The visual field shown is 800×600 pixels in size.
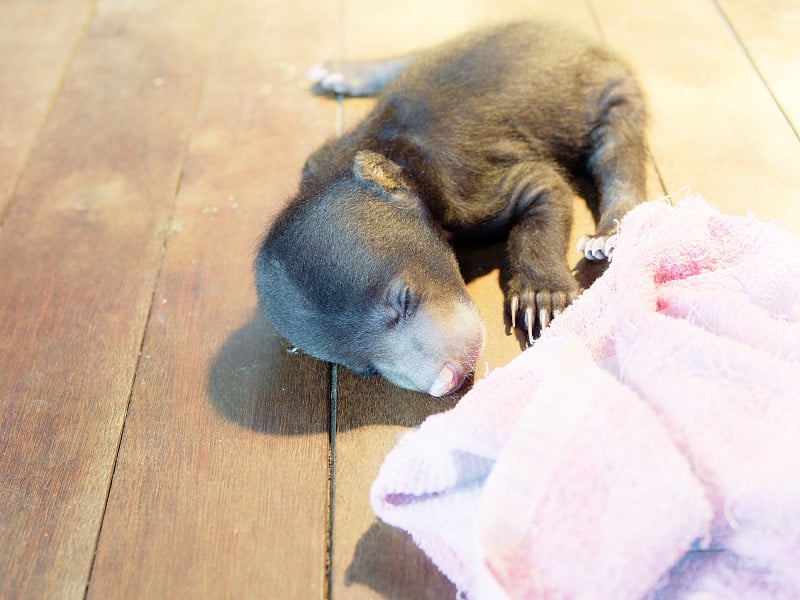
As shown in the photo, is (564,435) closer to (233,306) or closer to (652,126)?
(233,306)

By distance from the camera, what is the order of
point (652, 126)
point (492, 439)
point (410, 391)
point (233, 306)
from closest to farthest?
point (492, 439) < point (410, 391) < point (233, 306) < point (652, 126)

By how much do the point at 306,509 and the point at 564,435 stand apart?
2.30ft

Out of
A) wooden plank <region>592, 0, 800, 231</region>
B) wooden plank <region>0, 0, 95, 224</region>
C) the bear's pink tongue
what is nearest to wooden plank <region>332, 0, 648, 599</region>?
the bear's pink tongue

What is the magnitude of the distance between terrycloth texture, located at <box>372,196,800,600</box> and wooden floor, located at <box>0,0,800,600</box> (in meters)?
0.25

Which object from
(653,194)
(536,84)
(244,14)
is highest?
(536,84)

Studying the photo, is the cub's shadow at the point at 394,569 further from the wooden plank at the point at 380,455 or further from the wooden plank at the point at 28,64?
the wooden plank at the point at 28,64

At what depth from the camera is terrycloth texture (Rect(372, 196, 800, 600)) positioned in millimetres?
1487

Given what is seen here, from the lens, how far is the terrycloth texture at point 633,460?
4.88 feet

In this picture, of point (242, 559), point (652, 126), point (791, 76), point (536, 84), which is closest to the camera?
point (242, 559)

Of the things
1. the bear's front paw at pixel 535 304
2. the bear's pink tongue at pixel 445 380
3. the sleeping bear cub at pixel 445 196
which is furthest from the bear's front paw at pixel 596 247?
the bear's pink tongue at pixel 445 380

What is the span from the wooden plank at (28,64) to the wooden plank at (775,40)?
3.17 meters

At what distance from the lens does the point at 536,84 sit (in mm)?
2977

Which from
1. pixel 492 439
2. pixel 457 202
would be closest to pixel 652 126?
pixel 457 202

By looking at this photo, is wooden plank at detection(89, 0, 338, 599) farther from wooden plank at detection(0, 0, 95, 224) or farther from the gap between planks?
wooden plank at detection(0, 0, 95, 224)
